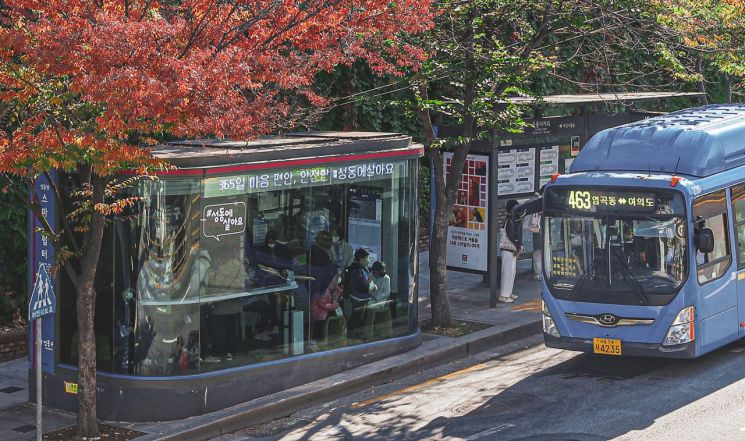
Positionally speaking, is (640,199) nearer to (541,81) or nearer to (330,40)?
(330,40)

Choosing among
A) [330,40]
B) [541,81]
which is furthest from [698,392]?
[541,81]

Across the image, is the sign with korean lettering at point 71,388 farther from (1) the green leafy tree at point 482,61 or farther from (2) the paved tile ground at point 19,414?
(1) the green leafy tree at point 482,61

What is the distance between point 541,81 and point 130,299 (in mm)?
17262

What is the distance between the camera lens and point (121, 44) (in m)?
11.6

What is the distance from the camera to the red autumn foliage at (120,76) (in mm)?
11492

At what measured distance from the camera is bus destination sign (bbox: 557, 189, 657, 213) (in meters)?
14.7

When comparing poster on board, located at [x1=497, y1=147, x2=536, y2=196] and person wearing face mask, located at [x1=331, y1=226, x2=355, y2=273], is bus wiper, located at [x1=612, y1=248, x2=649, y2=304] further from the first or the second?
poster on board, located at [x1=497, y1=147, x2=536, y2=196]

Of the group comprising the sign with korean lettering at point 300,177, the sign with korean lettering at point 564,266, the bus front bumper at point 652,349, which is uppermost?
the sign with korean lettering at point 300,177

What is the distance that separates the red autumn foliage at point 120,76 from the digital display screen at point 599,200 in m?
3.82

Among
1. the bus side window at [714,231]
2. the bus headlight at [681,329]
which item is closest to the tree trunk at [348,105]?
the bus side window at [714,231]

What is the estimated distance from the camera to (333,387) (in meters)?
14.7

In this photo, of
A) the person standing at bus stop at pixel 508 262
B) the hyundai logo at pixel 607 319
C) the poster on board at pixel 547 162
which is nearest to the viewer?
the hyundai logo at pixel 607 319

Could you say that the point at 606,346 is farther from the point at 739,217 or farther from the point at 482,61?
the point at 482,61

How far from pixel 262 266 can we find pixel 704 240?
17.4 ft
